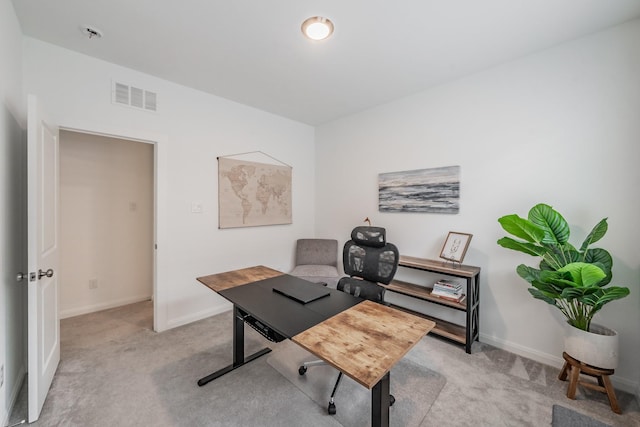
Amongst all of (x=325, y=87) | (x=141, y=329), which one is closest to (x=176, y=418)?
(x=141, y=329)

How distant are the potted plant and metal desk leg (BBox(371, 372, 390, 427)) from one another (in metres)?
1.44

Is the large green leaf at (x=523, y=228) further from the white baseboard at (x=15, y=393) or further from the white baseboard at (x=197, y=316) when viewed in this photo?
the white baseboard at (x=15, y=393)

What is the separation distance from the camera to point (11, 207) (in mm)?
1712

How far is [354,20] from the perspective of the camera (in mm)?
1829

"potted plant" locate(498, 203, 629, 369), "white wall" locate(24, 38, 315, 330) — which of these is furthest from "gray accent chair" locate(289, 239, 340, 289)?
"potted plant" locate(498, 203, 629, 369)

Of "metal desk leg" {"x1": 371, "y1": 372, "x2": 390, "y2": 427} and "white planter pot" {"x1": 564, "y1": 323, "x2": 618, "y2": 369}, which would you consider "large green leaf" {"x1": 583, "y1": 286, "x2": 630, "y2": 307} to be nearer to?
"white planter pot" {"x1": 564, "y1": 323, "x2": 618, "y2": 369}

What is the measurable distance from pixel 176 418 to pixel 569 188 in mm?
3385

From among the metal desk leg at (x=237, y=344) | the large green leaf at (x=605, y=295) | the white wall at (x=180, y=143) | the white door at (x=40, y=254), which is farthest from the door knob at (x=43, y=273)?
the large green leaf at (x=605, y=295)

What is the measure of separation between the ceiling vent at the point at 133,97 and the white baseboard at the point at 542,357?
4.16 metres

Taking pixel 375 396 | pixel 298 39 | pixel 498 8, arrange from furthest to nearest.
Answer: pixel 298 39 < pixel 498 8 < pixel 375 396

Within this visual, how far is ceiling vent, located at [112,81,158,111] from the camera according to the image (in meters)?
2.43

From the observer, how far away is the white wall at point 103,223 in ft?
10.0

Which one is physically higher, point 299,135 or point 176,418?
point 299,135

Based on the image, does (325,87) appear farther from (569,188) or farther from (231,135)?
(569,188)
